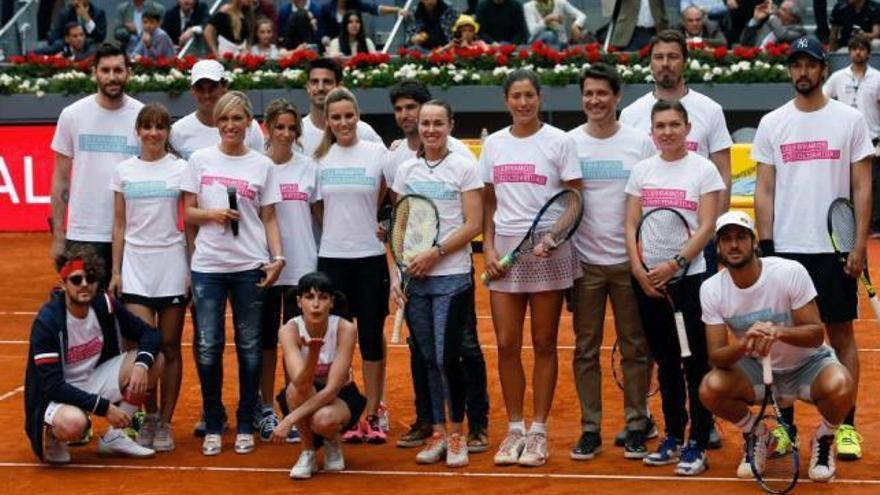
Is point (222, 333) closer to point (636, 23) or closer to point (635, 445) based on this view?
point (635, 445)

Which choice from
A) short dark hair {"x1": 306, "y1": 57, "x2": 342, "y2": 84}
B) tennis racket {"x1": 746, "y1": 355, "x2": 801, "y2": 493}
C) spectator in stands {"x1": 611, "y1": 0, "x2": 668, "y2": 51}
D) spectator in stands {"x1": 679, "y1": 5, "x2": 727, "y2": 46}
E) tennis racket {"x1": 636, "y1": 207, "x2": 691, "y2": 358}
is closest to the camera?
tennis racket {"x1": 746, "y1": 355, "x2": 801, "y2": 493}

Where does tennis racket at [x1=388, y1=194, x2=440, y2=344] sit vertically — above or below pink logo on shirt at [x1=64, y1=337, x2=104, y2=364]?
above

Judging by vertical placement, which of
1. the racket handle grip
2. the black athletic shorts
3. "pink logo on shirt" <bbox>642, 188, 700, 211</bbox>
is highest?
"pink logo on shirt" <bbox>642, 188, 700, 211</bbox>

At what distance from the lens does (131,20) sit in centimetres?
2433

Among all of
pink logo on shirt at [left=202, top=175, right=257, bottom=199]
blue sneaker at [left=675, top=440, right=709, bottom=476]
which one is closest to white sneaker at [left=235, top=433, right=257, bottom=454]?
pink logo on shirt at [left=202, top=175, right=257, bottom=199]

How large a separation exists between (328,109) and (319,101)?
45 cm

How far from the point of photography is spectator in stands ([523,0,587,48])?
22625 millimetres

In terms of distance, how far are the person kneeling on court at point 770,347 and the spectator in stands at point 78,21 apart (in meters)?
16.7

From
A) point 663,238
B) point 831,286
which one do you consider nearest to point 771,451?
point 831,286

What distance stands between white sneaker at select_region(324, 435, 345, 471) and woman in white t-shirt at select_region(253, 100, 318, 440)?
2.95ft

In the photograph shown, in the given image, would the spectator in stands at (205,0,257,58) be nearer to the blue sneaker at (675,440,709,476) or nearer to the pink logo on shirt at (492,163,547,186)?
the pink logo on shirt at (492,163,547,186)

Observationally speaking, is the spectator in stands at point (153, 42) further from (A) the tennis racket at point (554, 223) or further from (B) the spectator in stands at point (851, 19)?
(A) the tennis racket at point (554, 223)

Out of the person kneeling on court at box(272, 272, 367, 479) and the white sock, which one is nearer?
the person kneeling on court at box(272, 272, 367, 479)

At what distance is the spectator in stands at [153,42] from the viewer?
909 inches
